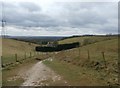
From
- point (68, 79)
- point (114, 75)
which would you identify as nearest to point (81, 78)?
point (68, 79)

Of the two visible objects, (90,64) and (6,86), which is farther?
(90,64)

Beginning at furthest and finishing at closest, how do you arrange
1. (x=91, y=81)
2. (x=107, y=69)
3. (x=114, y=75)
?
1. (x=107, y=69)
2. (x=114, y=75)
3. (x=91, y=81)

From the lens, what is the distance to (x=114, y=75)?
22062 mm

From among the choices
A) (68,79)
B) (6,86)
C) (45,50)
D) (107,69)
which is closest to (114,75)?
(107,69)

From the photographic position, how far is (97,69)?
2634 centimetres

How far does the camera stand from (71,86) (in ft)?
61.1

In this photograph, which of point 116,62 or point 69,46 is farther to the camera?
point 69,46

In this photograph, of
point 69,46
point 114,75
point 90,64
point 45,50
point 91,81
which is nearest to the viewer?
point 91,81

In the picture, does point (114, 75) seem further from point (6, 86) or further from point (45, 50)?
point (45, 50)

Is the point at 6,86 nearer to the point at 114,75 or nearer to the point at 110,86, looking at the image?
the point at 110,86

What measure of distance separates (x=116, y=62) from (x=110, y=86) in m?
8.69

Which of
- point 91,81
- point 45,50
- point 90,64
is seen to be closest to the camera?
point 91,81

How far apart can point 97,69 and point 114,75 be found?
4364mm

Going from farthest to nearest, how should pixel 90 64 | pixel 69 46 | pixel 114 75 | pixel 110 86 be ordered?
pixel 69 46 < pixel 90 64 < pixel 114 75 < pixel 110 86
